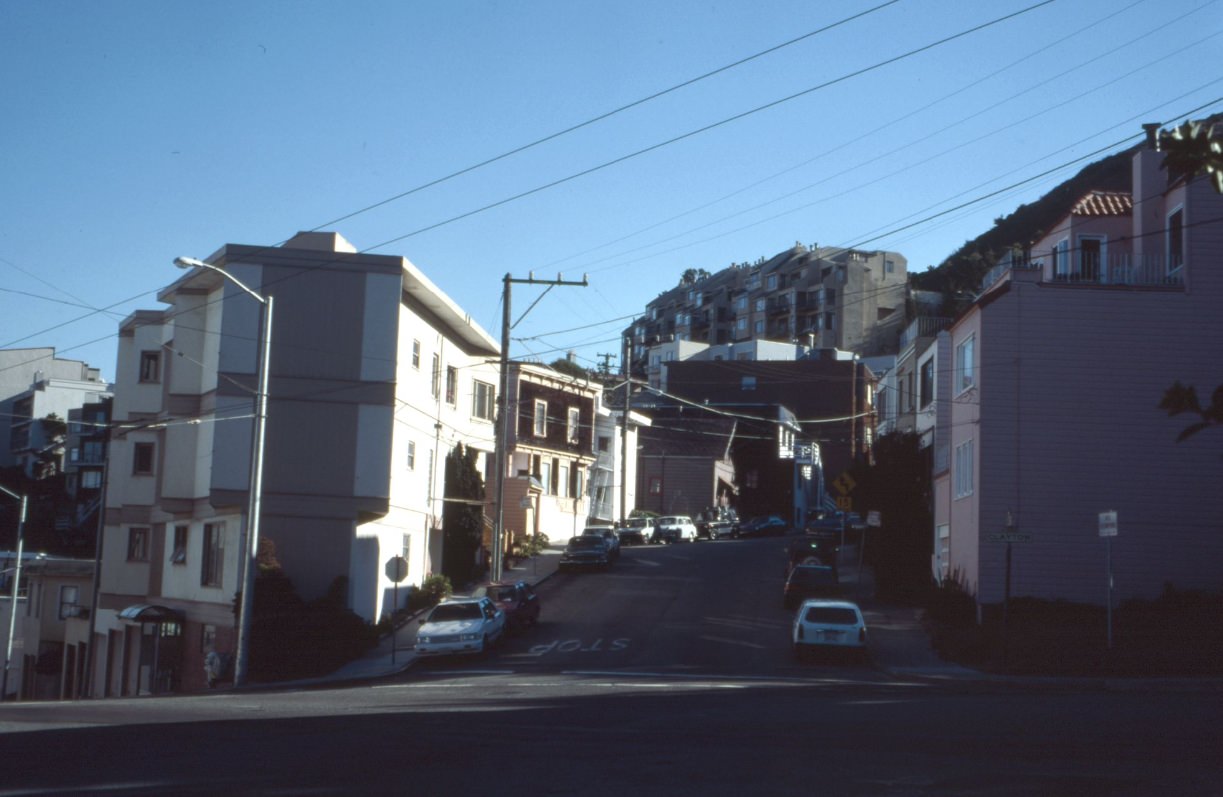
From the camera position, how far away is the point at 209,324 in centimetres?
3888

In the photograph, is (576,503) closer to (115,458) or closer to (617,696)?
(115,458)

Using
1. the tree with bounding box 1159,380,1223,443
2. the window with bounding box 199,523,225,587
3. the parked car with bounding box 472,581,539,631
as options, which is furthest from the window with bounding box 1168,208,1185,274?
the tree with bounding box 1159,380,1223,443

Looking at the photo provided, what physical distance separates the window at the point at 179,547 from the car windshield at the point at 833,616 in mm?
20812

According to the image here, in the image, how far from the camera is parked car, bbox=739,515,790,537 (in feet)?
253

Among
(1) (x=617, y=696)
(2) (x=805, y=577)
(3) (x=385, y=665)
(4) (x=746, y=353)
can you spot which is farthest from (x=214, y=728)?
(4) (x=746, y=353)

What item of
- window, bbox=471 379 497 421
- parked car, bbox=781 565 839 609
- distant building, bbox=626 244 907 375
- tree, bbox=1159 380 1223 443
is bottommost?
parked car, bbox=781 565 839 609

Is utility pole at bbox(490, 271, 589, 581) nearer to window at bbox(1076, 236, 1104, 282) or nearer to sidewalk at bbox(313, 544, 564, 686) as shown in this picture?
sidewalk at bbox(313, 544, 564, 686)

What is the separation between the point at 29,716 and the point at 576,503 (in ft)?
172

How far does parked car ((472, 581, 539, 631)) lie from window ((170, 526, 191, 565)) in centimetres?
1025

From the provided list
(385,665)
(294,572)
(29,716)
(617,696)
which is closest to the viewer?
(29,716)

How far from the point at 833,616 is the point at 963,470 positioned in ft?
31.9

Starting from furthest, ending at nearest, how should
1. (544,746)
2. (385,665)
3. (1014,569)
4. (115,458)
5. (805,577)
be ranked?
(115,458) → (805,577) → (1014,569) → (385,665) → (544,746)

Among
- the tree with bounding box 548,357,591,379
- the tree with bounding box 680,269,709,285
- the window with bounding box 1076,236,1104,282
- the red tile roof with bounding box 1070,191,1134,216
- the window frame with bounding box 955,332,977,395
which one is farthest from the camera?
the tree with bounding box 680,269,709,285

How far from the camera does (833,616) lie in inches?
1206
